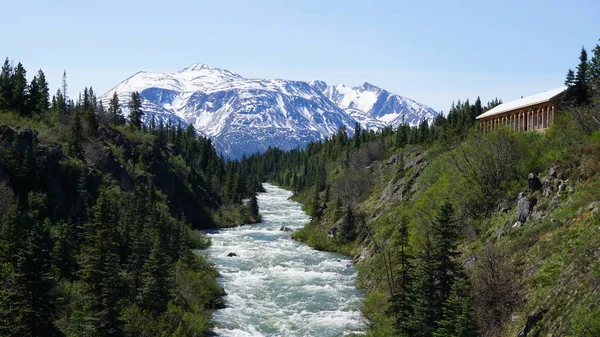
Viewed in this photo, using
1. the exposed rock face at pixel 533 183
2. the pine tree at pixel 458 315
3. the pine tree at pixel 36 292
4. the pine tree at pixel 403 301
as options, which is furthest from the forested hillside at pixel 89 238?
the exposed rock face at pixel 533 183

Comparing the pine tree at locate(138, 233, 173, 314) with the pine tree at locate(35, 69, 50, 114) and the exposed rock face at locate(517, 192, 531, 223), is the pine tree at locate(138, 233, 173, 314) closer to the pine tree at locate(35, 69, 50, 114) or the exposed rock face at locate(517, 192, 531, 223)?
the exposed rock face at locate(517, 192, 531, 223)

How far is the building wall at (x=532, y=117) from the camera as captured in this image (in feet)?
188

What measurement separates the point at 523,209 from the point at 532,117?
112 feet

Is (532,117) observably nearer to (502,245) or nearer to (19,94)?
(502,245)

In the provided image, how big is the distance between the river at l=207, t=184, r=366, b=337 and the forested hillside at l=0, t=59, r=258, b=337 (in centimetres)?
261

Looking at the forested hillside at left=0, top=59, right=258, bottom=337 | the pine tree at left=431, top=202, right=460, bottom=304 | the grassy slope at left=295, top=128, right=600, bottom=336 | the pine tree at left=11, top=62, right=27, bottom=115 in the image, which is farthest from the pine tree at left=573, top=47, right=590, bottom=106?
the pine tree at left=11, top=62, right=27, bottom=115

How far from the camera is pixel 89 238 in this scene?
31.4m

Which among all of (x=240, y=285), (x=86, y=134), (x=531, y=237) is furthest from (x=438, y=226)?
(x=86, y=134)

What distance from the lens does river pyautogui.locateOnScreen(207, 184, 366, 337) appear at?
33.8 meters

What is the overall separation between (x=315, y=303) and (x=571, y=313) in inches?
924

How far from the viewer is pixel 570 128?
39000 mm

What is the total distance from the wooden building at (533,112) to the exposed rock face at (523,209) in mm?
26568

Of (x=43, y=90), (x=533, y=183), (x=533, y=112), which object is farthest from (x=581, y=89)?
(x=43, y=90)

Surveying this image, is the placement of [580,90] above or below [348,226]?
above
